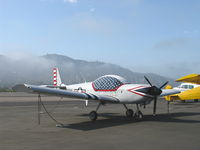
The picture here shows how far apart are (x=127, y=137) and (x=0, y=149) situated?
4.38m

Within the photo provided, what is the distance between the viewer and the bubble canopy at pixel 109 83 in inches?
563

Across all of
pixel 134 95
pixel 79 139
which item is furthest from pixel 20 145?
pixel 134 95

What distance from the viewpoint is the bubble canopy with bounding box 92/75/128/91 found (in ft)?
46.9

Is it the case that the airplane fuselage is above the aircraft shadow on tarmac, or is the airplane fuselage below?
above

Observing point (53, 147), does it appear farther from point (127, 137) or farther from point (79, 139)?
point (127, 137)

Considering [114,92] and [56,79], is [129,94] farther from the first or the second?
[56,79]

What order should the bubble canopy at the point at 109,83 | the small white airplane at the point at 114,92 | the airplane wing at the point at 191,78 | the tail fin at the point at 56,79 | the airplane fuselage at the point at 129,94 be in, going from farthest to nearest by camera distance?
the tail fin at the point at 56,79
the airplane wing at the point at 191,78
the bubble canopy at the point at 109,83
the airplane fuselage at the point at 129,94
the small white airplane at the point at 114,92

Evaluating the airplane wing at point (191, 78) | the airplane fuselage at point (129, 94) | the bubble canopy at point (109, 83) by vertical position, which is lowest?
the airplane fuselage at point (129, 94)

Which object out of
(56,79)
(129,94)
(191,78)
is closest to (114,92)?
(129,94)

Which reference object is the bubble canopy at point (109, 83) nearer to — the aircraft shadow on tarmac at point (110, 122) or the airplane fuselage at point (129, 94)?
the airplane fuselage at point (129, 94)

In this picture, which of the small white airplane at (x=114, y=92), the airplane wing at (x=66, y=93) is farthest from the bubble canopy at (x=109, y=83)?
the airplane wing at (x=66, y=93)

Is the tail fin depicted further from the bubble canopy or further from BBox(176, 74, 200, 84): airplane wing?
BBox(176, 74, 200, 84): airplane wing

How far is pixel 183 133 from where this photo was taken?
10109 mm

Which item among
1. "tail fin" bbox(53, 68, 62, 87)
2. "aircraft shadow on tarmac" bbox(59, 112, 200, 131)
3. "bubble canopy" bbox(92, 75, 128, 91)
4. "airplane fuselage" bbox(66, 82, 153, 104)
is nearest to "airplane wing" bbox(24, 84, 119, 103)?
"airplane fuselage" bbox(66, 82, 153, 104)
